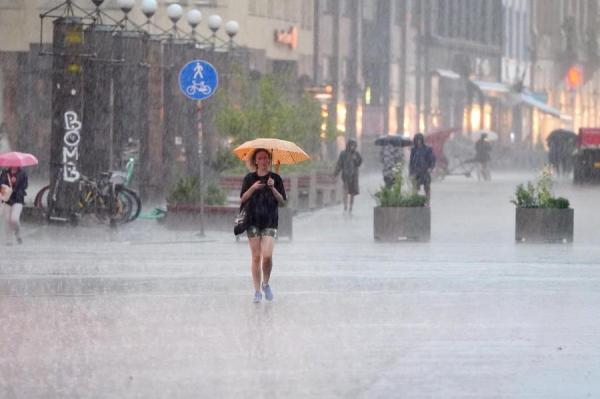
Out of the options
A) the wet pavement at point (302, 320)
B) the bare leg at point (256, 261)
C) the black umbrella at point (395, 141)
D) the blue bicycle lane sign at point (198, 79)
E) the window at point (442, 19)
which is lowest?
the wet pavement at point (302, 320)

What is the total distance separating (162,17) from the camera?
6159 centimetres

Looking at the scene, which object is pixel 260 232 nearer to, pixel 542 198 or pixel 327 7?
pixel 542 198

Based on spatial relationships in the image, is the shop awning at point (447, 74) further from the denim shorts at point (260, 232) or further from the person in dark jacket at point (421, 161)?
the denim shorts at point (260, 232)

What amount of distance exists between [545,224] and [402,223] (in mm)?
2225

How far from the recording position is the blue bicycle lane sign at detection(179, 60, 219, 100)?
1223 inches

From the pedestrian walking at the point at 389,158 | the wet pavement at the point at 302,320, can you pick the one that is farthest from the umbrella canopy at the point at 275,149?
the pedestrian walking at the point at 389,158

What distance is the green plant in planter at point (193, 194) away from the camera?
106 feet

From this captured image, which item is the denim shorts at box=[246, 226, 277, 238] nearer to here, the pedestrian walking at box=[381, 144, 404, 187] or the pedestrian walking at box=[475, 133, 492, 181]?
the pedestrian walking at box=[381, 144, 404, 187]

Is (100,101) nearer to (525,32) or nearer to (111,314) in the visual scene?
(111,314)

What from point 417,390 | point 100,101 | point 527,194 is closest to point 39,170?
point 100,101

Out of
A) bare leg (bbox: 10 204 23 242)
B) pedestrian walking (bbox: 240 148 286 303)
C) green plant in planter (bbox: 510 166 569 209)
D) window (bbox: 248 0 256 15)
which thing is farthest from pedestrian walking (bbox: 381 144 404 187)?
pedestrian walking (bbox: 240 148 286 303)

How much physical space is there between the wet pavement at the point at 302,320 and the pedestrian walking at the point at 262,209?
411 millimetres

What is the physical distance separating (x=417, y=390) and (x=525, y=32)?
352ft

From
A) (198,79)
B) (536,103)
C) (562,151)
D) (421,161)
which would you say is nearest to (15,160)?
(198,79)
